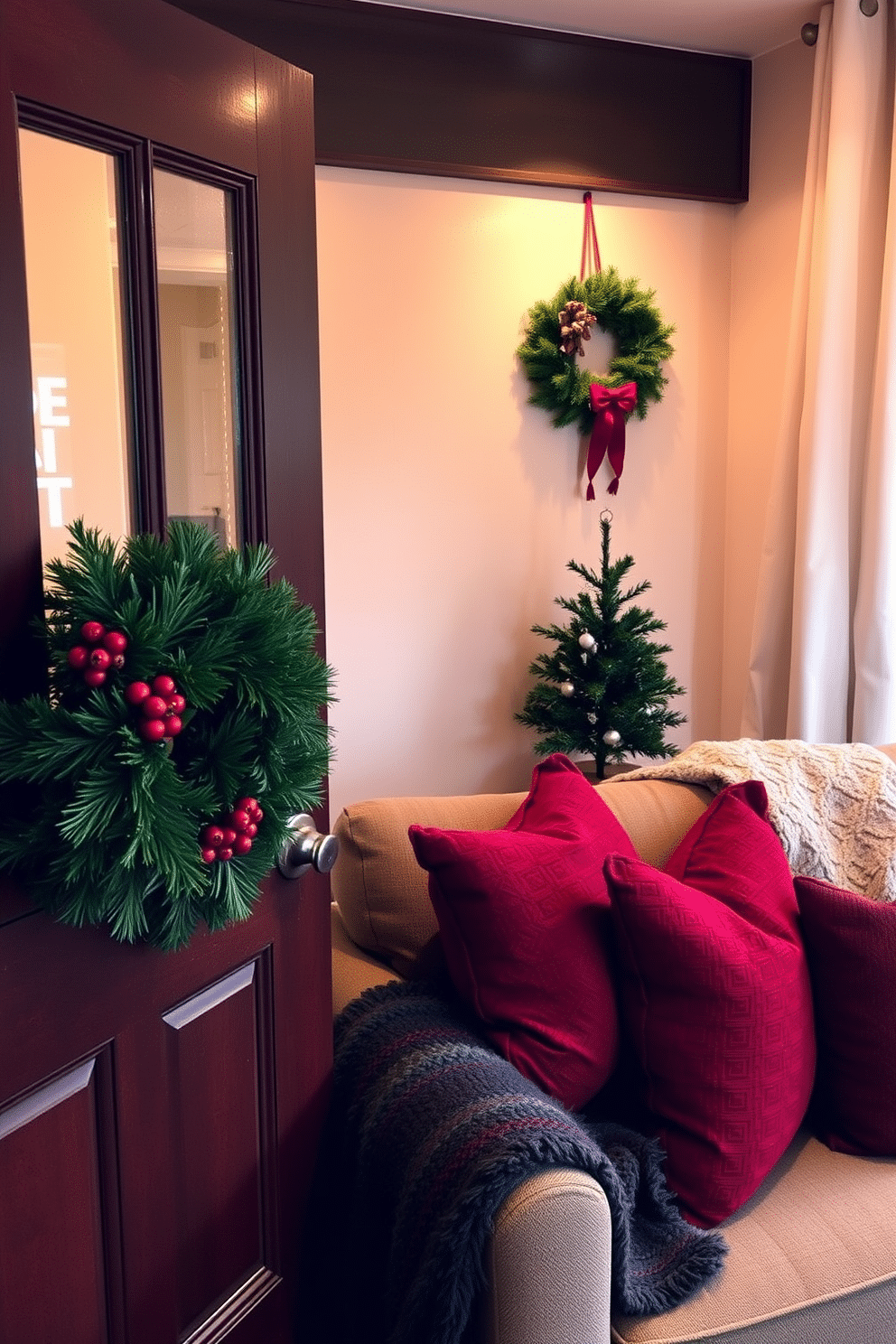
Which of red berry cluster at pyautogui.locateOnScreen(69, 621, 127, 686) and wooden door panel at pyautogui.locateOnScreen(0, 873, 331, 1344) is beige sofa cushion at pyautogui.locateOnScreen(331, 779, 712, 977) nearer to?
wooden door panel at pyautogui.locateOnScreen(0, 873, 331, 1344)

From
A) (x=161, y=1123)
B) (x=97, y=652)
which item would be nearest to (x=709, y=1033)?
(x=161, y=1123)

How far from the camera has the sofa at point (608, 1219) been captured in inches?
42.6

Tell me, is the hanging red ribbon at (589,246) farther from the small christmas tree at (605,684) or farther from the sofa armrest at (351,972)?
the sofa armrest at (351,972)

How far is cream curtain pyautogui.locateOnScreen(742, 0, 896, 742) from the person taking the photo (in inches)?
111

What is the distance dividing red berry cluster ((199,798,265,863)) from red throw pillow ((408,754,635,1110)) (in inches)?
16.6

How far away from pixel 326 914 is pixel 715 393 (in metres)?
2.56

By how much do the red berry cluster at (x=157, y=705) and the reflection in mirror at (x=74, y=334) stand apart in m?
0.18

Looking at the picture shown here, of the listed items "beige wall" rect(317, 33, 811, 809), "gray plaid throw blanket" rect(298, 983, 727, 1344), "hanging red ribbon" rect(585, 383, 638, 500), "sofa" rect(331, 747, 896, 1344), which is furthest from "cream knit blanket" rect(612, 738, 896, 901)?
"hanging red ribbon" rect(585, 383, 638, 500)

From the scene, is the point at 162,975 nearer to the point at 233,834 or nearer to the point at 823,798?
the point at 233,834

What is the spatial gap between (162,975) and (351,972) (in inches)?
20.5

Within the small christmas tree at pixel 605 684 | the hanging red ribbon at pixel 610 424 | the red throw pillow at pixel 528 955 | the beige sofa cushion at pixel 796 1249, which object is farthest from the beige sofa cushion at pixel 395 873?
the hanging red ribbon at pixel 610 424

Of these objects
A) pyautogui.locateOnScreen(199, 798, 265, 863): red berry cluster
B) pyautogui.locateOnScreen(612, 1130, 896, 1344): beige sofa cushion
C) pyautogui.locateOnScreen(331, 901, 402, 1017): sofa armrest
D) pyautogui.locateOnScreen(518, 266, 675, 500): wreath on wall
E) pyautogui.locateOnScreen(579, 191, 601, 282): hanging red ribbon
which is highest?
pyautogui.locateOnScreen(579, 191, 601, 282): hanging red ribbon

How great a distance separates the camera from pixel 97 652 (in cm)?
89

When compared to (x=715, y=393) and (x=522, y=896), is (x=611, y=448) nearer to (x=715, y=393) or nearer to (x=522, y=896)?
(x=715, y=393)
